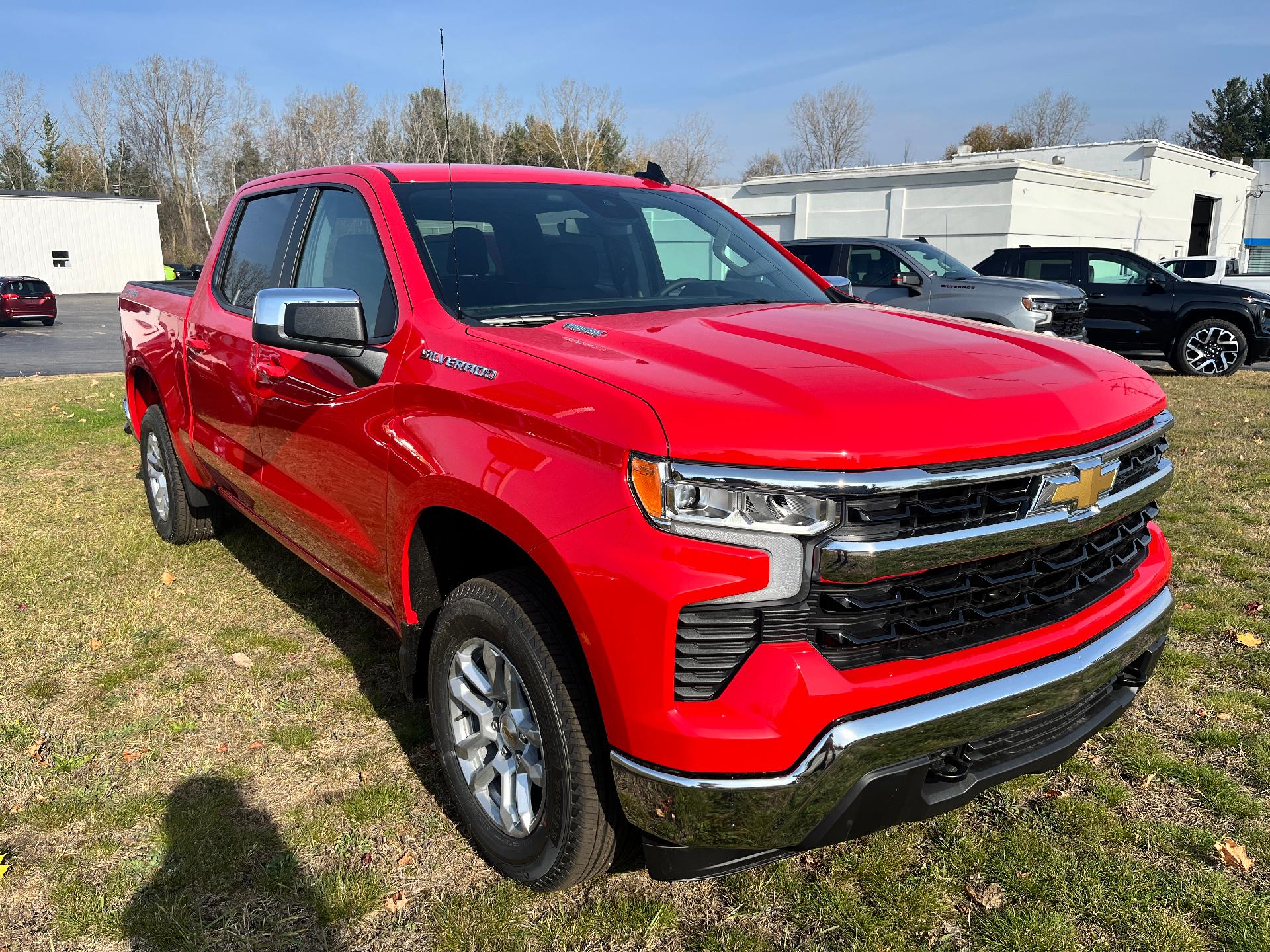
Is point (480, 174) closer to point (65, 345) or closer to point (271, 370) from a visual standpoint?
point (271, 370)

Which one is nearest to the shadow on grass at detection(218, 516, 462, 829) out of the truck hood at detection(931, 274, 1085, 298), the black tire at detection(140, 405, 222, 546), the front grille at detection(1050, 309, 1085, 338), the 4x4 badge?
the black tire at detection(140, 405, 222, 546)

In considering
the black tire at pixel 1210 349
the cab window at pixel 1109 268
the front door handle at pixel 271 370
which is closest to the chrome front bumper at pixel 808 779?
the front door handle at pixel 271 370

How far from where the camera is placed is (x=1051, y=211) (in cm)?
2611

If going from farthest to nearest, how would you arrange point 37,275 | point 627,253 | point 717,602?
point 37,275, point 627,253, point 717,602

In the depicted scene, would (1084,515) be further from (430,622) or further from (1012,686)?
(430,622)

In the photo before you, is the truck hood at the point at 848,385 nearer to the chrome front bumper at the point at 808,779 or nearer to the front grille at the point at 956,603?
the front grille at the point at 956,603

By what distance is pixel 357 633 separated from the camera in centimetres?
442

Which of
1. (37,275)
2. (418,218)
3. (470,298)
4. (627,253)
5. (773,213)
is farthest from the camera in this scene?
(37,275)

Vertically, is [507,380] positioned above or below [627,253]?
below

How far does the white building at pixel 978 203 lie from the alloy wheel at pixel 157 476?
20.5m

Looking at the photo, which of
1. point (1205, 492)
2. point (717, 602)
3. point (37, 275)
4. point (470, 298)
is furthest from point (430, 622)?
point (37, 275)

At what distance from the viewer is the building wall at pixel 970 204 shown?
2473 cm

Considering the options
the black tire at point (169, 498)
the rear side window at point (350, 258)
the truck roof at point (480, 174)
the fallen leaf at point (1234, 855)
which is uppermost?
the truck roof at point (480, 174)

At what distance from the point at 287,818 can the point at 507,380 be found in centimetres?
164
